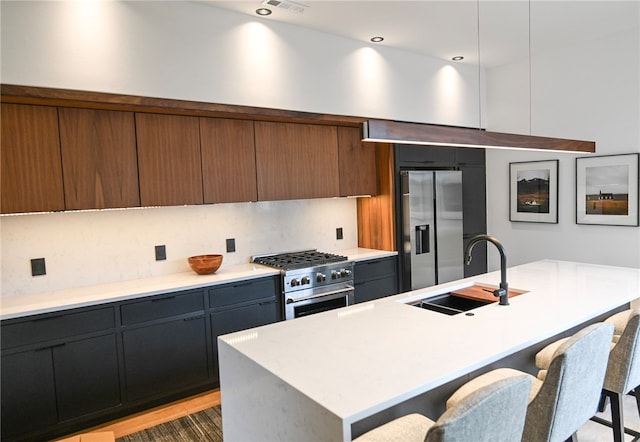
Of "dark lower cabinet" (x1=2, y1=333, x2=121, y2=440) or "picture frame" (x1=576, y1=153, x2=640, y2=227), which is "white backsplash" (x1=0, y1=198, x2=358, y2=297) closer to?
"dark lower cabinet" (x1=2, y1=333, x2=121, y2=440)

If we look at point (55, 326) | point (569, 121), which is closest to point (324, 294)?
point (55, 326)

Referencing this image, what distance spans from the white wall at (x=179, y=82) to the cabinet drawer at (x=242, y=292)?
56 cm

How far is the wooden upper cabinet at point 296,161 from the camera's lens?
380 centimetres

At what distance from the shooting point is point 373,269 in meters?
4.29

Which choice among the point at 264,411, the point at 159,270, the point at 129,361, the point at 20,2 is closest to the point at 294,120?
the point at 159,270

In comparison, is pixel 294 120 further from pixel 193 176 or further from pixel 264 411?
pixel 264 411

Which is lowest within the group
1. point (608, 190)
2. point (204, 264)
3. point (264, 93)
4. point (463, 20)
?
point (204, 264)

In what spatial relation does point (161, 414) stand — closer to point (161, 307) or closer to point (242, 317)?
point (161, 307)

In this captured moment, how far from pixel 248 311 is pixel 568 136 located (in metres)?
3.66

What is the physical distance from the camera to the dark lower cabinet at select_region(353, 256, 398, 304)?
4.19m

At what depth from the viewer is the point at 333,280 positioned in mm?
3938

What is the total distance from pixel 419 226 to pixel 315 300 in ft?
4.59

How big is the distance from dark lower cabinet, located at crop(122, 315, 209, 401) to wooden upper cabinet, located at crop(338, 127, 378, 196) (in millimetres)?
1927

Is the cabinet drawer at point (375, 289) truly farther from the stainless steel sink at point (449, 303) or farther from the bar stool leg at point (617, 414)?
the bar stool leg at point (617, 414)
